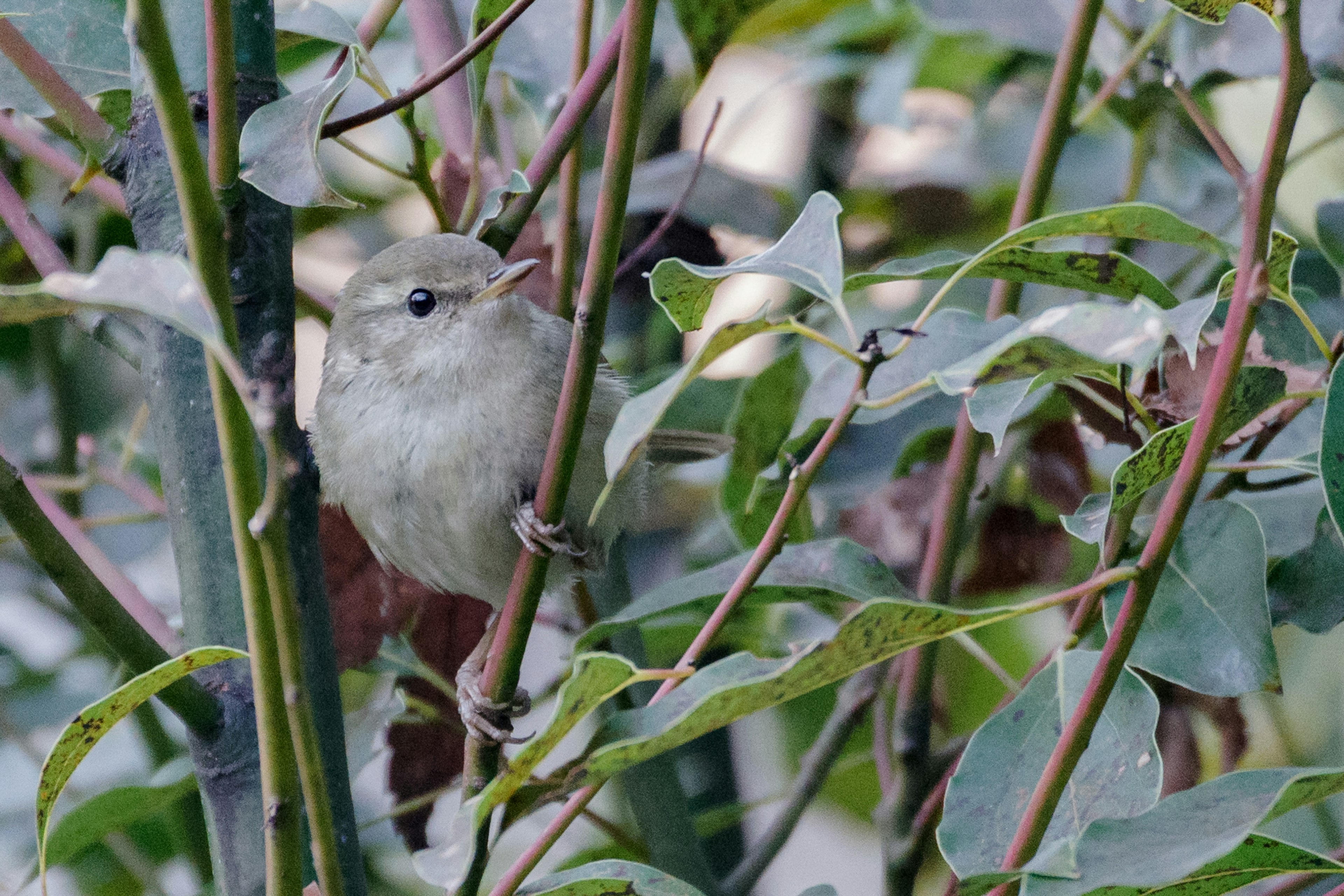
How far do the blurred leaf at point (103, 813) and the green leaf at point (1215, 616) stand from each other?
3.95ft

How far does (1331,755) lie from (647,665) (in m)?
1.56

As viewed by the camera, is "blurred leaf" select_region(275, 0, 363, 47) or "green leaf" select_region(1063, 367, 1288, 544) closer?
"green leaf" select_region(1063, 367, 1288, 544)

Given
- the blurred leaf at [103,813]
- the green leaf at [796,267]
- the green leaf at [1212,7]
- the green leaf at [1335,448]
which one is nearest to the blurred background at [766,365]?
the blurred leaf at [103,813]

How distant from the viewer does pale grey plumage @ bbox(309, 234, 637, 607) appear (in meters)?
1.88

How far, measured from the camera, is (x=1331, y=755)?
272 centimetres

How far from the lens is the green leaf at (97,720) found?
3.39 ft

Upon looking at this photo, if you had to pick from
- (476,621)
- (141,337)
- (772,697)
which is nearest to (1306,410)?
(772,697)

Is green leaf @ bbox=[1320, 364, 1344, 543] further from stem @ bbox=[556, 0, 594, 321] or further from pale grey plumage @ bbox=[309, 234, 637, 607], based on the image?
pale grey plumage @ bbox=[309, 234, 637, 607]

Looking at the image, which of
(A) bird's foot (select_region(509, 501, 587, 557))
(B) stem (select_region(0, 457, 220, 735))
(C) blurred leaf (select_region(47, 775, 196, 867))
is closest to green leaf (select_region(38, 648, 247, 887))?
(B) stem (select_region(0, 457, 220, 735))

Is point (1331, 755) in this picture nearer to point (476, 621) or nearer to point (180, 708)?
point (476, 621)

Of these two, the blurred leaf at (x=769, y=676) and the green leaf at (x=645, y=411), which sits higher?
the green leaf at (x=645, y=411)

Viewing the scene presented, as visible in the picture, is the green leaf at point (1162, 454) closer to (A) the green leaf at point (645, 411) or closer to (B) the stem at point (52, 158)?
(A) the green leaf at point (645, 411)

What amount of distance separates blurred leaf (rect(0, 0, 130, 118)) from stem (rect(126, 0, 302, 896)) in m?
0.72

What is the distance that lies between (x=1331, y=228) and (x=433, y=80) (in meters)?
1.32
